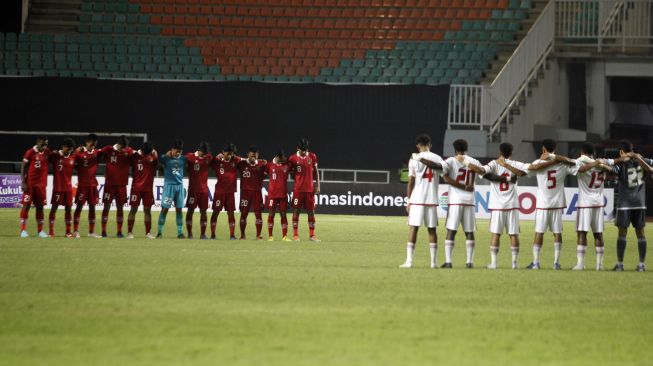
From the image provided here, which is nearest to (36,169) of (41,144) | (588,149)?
(41,144)

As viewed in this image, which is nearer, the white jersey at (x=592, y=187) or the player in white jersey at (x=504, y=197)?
the player in white jersey at (x=504, y=197)

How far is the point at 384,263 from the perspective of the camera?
1866 centimetres

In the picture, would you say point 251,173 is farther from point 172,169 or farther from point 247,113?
point 247,113

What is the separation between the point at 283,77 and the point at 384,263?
2344 centimetres

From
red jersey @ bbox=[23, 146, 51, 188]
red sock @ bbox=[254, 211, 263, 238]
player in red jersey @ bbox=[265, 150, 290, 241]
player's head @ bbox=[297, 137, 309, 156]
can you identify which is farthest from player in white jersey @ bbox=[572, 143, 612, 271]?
red jersey @ bbox=[23, 146, 51, 188]

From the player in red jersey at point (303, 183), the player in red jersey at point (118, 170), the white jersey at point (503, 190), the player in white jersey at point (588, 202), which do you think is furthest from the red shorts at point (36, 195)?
the player in white jersey at point (588, 202)

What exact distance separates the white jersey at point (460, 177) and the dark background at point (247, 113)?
19.9 meters

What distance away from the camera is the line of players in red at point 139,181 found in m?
24.2

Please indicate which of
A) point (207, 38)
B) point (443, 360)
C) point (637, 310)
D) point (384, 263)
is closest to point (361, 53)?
point (207, 38)

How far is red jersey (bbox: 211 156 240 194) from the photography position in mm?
25469

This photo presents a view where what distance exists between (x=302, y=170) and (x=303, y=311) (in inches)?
517

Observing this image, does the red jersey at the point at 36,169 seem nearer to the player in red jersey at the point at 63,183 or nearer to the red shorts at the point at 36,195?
the red shorts at the point at 36,195

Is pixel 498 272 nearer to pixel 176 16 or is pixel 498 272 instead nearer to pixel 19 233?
pixel 19 233

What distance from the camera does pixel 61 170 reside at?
79.9 ft
